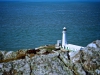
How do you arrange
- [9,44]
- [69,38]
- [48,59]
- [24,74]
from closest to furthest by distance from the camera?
1. [24,74]
2. [48,59]
3. [9,44]
4. [69,38]

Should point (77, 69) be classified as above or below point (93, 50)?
below

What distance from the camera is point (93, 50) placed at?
1092cm

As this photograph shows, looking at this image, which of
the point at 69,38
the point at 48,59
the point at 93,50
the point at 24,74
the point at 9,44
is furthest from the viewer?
the point at 69,38

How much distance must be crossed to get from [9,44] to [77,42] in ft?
48.6

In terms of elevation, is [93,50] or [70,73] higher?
[93,50]

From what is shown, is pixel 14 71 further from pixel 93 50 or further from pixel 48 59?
pixel 93 50

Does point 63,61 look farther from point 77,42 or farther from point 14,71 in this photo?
point 77,42

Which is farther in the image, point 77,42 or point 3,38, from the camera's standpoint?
point 3,38

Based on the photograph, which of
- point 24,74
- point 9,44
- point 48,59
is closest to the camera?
point 24,74

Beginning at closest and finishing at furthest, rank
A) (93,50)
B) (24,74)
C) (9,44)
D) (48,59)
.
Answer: (24,74) → (48,59) → (93,50) → (9,44)

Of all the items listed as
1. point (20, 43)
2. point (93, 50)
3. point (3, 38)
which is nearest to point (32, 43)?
point (20, 43)

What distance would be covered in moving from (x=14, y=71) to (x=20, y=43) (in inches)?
1223

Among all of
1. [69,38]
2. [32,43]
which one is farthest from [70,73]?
[69,38]

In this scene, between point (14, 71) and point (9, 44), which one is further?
point (9, 44)
